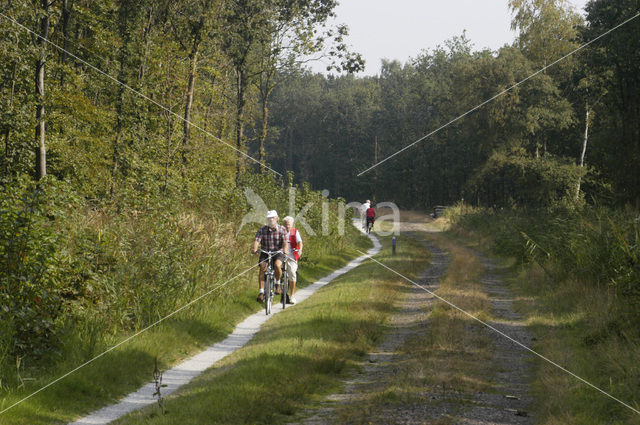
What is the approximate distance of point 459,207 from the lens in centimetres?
5866

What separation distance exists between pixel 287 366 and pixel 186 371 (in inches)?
80.3

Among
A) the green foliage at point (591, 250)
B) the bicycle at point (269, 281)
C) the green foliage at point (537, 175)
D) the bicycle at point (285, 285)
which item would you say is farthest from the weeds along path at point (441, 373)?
the green foliage at point (537, 175)

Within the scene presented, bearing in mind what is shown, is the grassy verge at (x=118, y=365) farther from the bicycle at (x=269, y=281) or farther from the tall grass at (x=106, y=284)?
the bicycle at (x=269, y=281)

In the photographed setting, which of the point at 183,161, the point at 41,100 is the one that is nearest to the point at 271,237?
the point at 41,100

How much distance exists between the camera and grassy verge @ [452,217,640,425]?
8695 millimetres

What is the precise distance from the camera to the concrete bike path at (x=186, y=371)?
9.23 metres

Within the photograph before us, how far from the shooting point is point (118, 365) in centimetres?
1095

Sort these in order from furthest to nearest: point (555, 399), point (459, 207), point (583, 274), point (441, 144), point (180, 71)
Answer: point (441, 144) → point (459, 207) → point (180, 71) → point (583, 274) → point (555, 399)

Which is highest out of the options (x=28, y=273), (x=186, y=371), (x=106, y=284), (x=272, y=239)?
(x=272, y=239)

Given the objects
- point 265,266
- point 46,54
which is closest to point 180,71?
point 46,54

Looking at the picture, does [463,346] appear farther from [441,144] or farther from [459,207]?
[441,144]

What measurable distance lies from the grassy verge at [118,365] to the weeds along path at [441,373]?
308cm

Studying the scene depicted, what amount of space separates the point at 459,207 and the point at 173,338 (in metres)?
48.1

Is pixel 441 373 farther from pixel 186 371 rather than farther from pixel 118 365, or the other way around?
pixel 118 365
